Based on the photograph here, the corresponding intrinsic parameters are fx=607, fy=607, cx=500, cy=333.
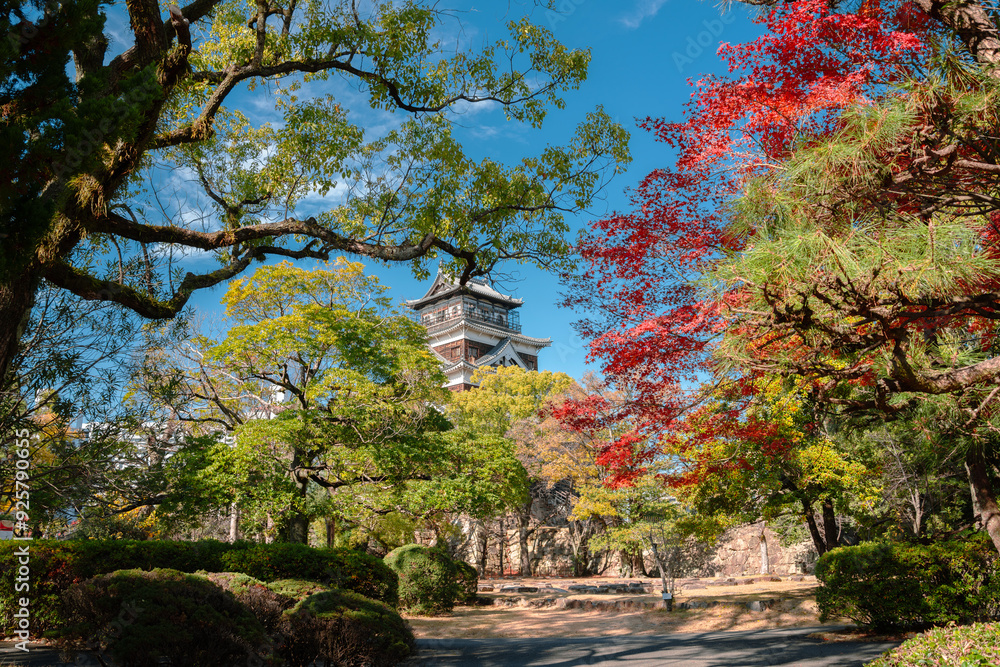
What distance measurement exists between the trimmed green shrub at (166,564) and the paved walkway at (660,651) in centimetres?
178

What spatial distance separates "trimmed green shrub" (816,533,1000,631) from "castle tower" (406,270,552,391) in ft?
87.4

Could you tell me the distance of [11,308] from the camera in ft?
11.7

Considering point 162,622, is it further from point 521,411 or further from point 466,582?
point 521,411

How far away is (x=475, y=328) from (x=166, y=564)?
28.3m

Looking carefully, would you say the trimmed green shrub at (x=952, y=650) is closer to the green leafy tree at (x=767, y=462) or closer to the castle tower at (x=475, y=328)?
the green leafy tree at (x=767, y=462)

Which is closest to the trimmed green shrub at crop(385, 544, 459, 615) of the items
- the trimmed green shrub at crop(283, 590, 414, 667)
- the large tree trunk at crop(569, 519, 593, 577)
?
the trimmed green shrub at crop(283, 590, 414, 667)

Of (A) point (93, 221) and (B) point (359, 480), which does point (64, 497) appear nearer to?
(A) point (93, 221)

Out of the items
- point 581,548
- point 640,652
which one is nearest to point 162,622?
point 640,652

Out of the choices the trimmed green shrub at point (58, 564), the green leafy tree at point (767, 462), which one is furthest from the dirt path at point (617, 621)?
the trimmed green shrub at point (58, 564)

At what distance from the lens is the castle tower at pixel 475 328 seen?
36125 millimetres

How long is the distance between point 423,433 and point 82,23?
9.38m

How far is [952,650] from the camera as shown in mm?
3547

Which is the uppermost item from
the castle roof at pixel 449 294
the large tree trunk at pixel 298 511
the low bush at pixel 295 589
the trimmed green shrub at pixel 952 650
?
the castle roof at pixel 449 294

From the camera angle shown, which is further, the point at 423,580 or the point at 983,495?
the point at 423,580
